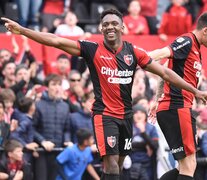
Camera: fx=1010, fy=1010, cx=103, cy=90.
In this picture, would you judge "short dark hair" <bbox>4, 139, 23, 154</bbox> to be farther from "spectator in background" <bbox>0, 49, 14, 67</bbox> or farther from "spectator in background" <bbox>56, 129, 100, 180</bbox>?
"spectator in background" <bbox>0, 49, 14, 67</bbox>

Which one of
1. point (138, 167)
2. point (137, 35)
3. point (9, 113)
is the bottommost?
point (138, 167)

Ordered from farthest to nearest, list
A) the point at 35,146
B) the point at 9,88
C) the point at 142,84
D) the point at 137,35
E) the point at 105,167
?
1. the point at 137,35
2. the point at 142,84
3. the point at 9,88
4. the point at 35,146
5. the point at 105,167

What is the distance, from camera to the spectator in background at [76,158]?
14852mm

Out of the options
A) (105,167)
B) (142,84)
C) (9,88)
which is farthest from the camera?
(142,84)

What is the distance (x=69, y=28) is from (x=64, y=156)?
5082 mm

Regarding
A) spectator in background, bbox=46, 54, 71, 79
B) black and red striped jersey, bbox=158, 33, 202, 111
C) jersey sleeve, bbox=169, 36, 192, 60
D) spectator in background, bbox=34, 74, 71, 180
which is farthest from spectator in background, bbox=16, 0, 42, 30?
jersey sleeve, bbox=169, 36, 192, 60

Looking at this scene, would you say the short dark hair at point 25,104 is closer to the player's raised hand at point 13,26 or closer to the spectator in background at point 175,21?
the player's raised hand at point 13,26

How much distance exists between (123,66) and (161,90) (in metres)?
0.99

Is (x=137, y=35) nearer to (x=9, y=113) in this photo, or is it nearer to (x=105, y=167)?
(x=9, y=113)

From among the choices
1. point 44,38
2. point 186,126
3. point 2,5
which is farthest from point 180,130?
point 2,5

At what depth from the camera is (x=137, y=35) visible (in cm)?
2019

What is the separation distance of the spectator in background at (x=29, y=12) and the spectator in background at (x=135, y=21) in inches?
71.3

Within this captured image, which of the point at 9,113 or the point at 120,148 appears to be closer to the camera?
the point at 120,148

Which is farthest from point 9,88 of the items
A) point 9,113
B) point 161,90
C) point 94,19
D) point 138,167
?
point 94,19
